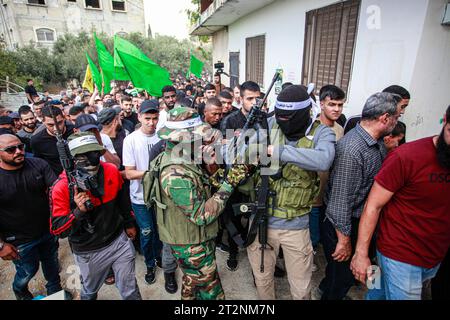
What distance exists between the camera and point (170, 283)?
3080 mm

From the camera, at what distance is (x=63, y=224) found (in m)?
2.06

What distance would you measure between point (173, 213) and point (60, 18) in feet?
103

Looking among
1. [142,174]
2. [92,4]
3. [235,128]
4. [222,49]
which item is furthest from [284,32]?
[92,4]

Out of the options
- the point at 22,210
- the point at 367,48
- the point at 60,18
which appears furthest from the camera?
the point at 60,18

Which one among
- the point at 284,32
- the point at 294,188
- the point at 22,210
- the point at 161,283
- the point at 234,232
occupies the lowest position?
the point at 161,283

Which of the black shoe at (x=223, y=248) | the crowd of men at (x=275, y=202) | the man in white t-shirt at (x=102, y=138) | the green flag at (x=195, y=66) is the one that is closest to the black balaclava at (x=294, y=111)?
the crowd of men at (x=275, y=202)

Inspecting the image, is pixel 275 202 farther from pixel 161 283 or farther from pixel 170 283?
pixel 161 283

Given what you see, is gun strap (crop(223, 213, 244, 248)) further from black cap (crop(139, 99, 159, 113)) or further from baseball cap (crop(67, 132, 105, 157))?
black cap (crop(139, 99, 159, 113))

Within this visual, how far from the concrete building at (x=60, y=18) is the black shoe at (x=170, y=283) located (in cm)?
2781

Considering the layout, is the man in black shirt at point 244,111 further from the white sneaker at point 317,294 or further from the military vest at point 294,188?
the white sneaker at point 317,294

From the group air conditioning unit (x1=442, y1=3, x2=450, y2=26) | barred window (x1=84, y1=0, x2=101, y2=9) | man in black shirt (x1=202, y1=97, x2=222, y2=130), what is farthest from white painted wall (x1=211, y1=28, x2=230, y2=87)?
barred window (x1=84, y1=0, x2=101, y2=9)

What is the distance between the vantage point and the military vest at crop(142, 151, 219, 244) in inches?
83.4

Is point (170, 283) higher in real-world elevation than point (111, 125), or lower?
lower

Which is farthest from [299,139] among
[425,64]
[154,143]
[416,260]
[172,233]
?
[425,64]
